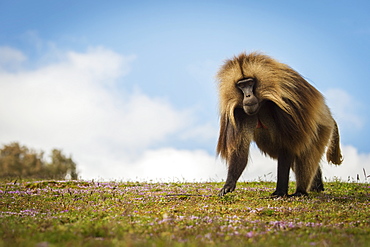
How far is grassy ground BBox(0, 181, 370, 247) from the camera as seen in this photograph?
5406 millimetres

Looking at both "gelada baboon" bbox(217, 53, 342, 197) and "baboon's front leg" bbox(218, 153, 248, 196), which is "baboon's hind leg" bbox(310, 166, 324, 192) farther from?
"baboon's front leg" bbox(218, 153, 248, 196)

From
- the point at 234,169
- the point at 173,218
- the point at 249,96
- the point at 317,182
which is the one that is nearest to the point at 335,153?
the point at 317,182

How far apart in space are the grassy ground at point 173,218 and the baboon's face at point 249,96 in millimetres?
1994

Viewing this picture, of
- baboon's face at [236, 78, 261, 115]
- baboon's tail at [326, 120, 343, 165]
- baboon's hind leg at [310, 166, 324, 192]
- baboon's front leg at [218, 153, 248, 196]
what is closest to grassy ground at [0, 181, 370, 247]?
baboon's front leg at [218, 153, 248, 196]

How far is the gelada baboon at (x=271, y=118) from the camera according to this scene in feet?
29.9

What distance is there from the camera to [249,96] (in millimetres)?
8898

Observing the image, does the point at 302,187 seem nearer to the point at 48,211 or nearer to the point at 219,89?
the point at 219,89

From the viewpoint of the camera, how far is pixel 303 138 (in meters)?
9.82

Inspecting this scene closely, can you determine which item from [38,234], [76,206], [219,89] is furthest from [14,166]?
[38,234]

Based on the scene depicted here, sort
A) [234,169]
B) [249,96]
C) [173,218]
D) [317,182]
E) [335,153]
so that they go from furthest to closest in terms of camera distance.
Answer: [335,153] → [317,182] → [234,169] → [249,96] → [173,218]

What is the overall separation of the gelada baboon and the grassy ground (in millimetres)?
871

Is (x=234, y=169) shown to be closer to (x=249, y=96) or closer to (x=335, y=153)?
(x=249, y=96)

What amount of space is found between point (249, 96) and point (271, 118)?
1.22 metres

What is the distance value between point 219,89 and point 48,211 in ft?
14.8
